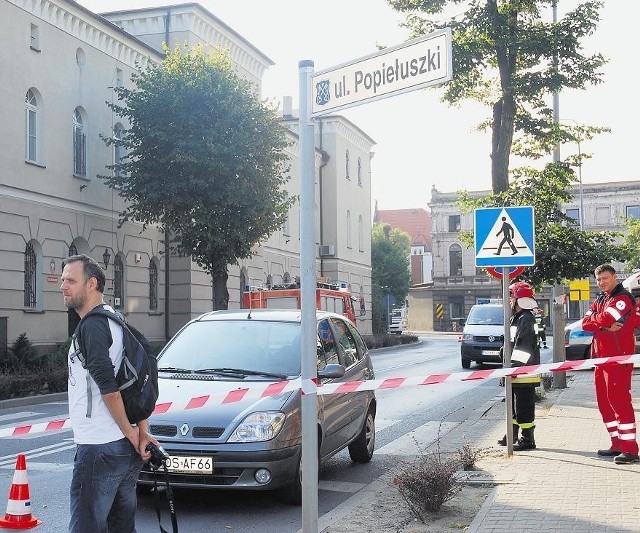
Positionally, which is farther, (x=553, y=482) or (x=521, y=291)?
(x=521, y=291)

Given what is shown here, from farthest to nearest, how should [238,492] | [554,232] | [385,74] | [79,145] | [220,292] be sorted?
[220,292], [79,145], [554,232], [238,492], [385,74]

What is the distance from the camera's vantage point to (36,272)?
25.5 metres

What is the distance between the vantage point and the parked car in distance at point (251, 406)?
755 centimetres

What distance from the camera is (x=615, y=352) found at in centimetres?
947

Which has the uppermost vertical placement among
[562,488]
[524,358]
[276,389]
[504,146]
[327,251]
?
[327,251]

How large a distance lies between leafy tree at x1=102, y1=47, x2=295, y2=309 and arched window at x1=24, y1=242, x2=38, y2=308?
11.7 ft

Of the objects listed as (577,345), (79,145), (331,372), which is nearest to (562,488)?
(331,372)

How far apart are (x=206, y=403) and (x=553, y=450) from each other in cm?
437

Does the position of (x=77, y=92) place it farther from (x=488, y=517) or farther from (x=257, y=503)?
(x=488, y=517)

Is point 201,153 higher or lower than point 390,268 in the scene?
higher

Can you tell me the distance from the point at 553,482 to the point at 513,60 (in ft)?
35.6

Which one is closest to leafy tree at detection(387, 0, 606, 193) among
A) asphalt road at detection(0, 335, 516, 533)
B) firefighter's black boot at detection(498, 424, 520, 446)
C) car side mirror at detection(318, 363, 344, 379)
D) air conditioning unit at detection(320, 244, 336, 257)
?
asphalt road at detection(0, 335, 516, 533)

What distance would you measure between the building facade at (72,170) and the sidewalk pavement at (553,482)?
1452 centimetres

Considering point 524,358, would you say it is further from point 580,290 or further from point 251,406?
point 580,290
